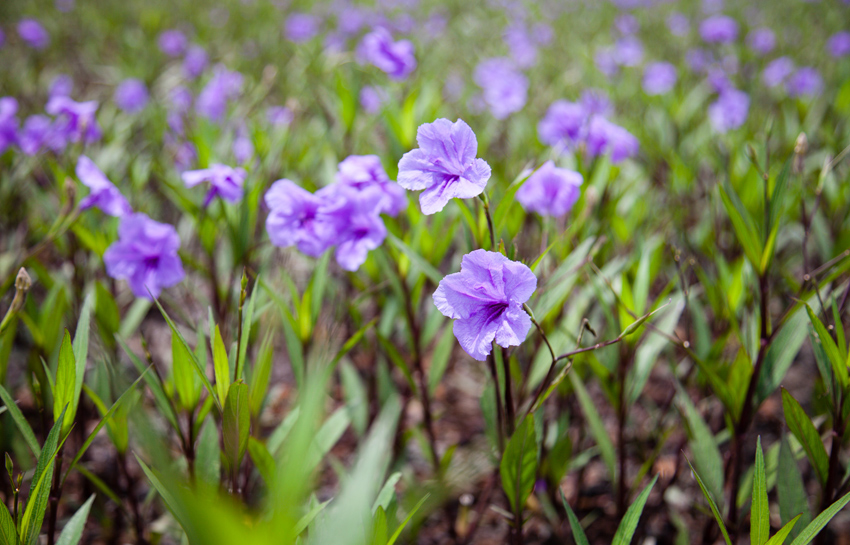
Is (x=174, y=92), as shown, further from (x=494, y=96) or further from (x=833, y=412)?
(x=833, y=412)

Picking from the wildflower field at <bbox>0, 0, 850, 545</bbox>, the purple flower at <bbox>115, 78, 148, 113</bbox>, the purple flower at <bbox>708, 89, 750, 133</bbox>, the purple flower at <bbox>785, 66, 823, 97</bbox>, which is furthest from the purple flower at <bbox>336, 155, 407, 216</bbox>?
the purple flower at <bbox>785, 66, 823, 97</bbox>

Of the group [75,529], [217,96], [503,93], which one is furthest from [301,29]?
[75,529]

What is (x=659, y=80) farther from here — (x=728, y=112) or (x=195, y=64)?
(x=195, y=64)

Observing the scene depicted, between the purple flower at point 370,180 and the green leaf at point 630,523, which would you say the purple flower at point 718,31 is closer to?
the purple flower at point 370,180

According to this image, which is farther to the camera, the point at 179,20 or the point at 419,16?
the point at 419,16

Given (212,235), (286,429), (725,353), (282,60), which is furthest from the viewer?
(282,60)

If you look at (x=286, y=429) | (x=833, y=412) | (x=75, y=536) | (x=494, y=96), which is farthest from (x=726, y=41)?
(x=75, y=536)

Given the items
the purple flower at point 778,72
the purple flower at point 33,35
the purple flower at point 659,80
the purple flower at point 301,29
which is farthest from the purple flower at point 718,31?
the purple flower at point 33,35
